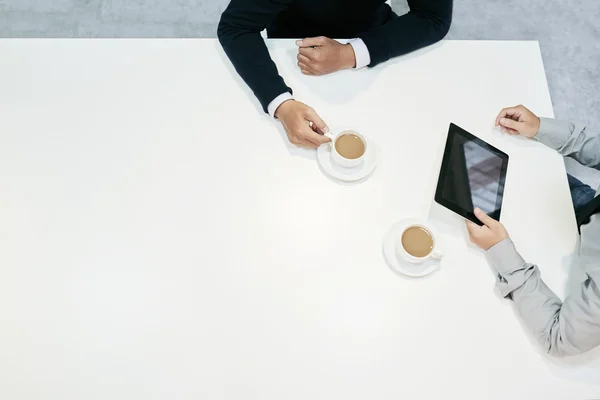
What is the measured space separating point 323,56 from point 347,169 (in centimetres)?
23

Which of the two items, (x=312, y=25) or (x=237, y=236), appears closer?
(x=237, y=236)

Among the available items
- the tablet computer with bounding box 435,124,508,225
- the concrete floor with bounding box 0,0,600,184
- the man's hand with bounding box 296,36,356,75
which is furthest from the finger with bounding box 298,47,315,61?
the concrete floor with bounding box 0,0,600,184

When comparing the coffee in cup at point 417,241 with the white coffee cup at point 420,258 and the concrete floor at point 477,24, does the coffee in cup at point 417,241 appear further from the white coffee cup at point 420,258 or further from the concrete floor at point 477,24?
the concrete floor at point 477,24

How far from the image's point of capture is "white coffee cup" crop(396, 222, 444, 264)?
856mm

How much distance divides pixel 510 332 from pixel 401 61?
0.56 m

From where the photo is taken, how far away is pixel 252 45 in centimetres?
99

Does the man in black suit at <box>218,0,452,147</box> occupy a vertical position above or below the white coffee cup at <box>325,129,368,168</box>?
above

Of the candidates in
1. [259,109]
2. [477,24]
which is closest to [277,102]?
[259,109]

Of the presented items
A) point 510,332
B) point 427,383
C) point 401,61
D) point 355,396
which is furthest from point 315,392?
point 401,61

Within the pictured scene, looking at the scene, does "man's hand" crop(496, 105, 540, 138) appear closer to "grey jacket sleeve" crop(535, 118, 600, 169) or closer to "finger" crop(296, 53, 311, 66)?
"grey jacket sleeve" crop(535, 118, 600, 169)

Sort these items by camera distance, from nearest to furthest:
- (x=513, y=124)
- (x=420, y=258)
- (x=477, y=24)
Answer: (x=420, y=258), (x=513, y=124), (x=477, y=24)

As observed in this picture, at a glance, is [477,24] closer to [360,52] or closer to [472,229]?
[360,52]

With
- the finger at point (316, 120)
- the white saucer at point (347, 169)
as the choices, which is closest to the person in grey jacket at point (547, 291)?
the white saucer at point (347, 169)

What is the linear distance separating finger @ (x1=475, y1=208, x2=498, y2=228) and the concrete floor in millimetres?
1003
